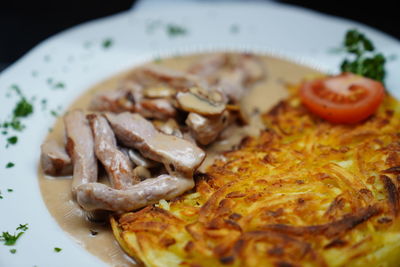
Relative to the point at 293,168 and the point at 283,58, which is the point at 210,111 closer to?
the point at 293,168

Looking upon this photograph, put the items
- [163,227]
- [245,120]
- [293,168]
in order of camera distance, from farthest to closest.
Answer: [245,120], [293,168], [163,227]

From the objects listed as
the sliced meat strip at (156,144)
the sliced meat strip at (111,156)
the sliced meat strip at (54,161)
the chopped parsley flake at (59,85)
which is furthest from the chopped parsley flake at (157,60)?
the sliced meat strip at (54,161)

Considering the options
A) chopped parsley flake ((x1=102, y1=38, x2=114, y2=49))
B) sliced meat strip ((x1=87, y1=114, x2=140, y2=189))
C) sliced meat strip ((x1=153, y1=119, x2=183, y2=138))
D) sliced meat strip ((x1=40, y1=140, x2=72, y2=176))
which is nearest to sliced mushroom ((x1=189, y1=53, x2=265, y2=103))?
sliced meat strip ((x1=153, y1=119, x2=183, y2=138))

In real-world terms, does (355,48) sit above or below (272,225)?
above

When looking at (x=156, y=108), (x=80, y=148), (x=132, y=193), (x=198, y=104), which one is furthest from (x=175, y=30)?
(x=132, y=193)

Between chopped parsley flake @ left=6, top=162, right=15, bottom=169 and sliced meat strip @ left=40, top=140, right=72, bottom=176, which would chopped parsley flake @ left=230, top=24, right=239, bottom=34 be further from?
chopped parsley flake @ left=6, top=162, right=15, bottom=169

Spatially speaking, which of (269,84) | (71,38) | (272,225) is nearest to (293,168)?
(272,225)
